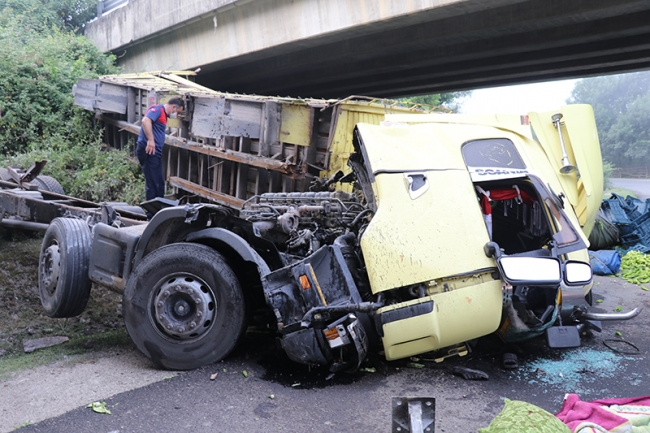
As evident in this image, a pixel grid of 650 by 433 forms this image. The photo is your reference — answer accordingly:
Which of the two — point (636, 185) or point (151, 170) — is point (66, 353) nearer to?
point (151, 170)

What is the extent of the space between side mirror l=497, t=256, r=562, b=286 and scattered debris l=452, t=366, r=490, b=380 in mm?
848

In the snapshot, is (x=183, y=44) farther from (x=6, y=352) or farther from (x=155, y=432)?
(x=155, y=432)

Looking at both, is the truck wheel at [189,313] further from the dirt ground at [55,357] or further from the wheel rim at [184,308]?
the dirt ground at [55,357]

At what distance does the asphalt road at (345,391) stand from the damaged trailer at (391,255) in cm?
21

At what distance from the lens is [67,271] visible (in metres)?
4.64

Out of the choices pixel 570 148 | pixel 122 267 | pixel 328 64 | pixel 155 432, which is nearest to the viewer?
pixel 155 432

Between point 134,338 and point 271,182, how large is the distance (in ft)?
15.6

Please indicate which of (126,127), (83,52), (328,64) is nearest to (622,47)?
(328,64)

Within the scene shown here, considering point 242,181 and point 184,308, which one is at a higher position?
point 242,181

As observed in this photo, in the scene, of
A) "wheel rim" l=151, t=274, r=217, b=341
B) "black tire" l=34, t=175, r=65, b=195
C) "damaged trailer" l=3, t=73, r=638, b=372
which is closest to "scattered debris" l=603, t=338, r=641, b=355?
"damaged trailer" l=3, t=73, r=638, b=372

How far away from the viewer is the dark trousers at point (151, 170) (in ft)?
26.4

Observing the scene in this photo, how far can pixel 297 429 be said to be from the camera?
3152 mm

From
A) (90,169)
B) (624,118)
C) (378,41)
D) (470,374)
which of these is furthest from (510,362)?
(624,118)

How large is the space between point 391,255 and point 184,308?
1.55 metres
